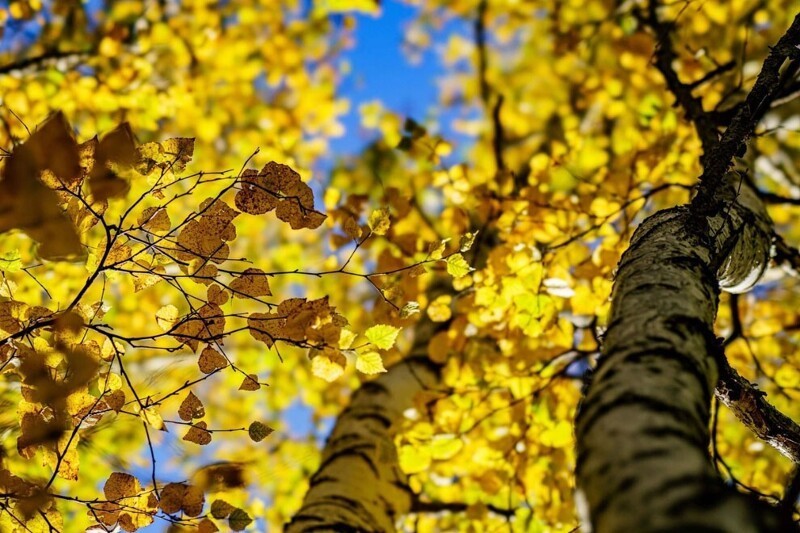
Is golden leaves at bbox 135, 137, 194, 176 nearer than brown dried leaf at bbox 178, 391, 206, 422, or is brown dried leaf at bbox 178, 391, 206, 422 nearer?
golden leaves at bbox 135, 137, 194, 176

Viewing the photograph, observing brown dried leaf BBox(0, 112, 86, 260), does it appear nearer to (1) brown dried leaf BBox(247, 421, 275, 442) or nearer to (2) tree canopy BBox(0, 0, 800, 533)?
(2) tree canopy BBox(0, 0, 800, 533)

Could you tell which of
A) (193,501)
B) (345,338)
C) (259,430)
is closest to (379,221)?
(345,338)

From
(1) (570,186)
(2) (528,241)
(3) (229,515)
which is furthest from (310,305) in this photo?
(1) (570,186)

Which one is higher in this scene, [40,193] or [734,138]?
[734,138]

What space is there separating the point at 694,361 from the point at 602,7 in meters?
6.83

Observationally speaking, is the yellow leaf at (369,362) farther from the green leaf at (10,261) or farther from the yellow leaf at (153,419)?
the green leaf at (10,261)

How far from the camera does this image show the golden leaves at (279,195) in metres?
1.65

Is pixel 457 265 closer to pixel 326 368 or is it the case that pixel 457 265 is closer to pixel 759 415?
pixel 326 368

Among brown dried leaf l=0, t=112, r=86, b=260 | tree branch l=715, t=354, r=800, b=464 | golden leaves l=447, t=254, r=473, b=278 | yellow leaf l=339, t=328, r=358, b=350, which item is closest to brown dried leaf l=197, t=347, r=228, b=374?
yellow leaf l=339, t=328, r=358, b=350

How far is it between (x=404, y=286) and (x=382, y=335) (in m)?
1.21

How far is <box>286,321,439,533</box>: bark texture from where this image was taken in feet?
7.51

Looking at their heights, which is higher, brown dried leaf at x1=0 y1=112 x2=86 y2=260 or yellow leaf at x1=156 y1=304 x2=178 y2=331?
yellow leaf at x1=156 y1=304 x2=178 y2=331

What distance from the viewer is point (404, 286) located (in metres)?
3.04

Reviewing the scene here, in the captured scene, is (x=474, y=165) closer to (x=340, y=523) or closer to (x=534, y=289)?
(x=534, y=289)
